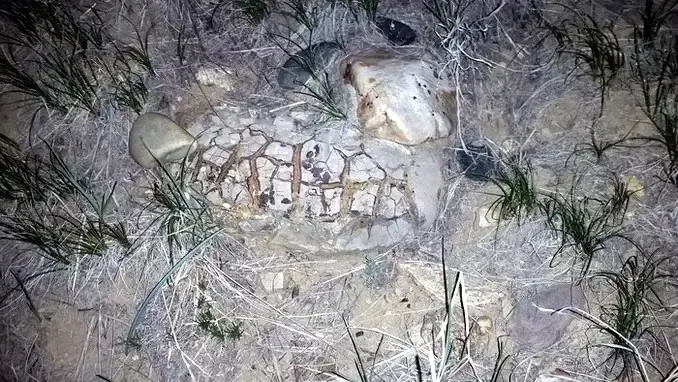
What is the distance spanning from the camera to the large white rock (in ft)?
7.34

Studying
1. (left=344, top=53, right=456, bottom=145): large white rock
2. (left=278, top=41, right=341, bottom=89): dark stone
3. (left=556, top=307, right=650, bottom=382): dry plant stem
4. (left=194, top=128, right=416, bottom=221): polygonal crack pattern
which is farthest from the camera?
(left=278, top=41, right=341, bottom=89): dark stone

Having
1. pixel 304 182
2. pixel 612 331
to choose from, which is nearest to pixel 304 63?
pixel 304 182

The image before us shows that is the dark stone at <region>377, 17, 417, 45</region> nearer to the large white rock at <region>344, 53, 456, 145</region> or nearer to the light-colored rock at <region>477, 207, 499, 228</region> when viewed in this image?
the large white rock at <region>344, 53, 456, 145</region>

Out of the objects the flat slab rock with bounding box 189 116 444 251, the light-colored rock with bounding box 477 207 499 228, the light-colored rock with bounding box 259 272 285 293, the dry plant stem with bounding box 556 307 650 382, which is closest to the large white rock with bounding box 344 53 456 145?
the flat slab rock with bounding box 189 116 444 251

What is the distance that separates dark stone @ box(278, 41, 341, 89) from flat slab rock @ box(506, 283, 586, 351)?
1.39m

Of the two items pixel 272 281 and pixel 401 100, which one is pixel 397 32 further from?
pixel 272 281

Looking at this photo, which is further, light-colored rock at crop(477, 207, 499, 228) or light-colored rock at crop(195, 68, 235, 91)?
light-colored rock at crop(195, 68, 235, 91)

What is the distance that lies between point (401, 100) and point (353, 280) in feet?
2.62

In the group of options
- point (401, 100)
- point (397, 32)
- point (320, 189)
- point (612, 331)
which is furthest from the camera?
point (397, 32)

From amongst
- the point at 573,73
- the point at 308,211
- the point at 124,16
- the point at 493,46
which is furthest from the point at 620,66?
the point at 124,16

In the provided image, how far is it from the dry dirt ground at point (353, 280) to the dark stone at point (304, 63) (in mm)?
80

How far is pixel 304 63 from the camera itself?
2.46 metres

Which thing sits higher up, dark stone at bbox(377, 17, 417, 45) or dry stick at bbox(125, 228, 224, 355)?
dark stone at bbox(377, 17, 417, 45)

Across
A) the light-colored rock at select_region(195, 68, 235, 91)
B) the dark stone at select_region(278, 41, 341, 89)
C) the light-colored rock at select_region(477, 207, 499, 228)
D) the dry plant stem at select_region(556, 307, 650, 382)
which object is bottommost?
the dry plant stem at select_region(556, 307, 650, 382)
